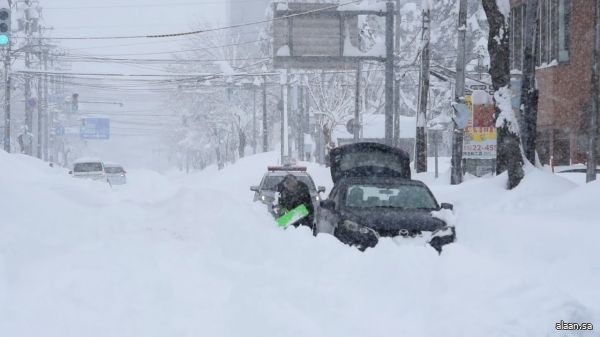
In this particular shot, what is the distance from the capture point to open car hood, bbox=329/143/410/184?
18297 mm

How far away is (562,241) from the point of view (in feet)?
39.1

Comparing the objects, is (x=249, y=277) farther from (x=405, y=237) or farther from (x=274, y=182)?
(x=274, y=182)

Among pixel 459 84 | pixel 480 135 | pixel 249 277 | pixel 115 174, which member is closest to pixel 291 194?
pixel 249 277

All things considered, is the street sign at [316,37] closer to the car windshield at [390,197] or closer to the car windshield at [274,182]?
the car windshield at [274,182]

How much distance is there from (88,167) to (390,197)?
1030 inches

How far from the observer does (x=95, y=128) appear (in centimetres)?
8094

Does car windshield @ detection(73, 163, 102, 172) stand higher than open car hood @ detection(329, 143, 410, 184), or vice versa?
open car hood @ detection(329, 143, 410, 184)

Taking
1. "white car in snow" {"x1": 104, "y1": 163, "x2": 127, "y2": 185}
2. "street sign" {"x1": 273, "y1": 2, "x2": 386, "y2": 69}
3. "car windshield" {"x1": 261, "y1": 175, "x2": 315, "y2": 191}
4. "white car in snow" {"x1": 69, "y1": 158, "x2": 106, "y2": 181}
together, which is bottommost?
"white car in snow" {"x1": 104, "y1": 163, "x2": 127, "y2": 185}

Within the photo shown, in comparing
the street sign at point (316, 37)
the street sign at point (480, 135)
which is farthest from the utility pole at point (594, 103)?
the street sign at point (316, 37)

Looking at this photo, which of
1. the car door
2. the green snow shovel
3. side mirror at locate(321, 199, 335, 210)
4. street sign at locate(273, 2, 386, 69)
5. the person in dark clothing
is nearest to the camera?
the green snow shovel

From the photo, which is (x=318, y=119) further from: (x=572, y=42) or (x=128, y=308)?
(x=128, y=308)

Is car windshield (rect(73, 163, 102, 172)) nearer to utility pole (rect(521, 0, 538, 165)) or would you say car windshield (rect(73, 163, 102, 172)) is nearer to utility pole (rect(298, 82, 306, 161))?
utility pole (rect(298, 82, 306, 161))

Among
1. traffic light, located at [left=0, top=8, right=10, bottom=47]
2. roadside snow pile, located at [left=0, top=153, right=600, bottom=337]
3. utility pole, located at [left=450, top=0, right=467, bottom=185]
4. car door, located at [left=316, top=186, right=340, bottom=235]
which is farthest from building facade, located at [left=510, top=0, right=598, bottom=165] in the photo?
traffic light, located at [left=0, top=8, right=10, bottom=47]

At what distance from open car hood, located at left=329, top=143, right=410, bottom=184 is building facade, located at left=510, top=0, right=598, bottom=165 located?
10.7 metres
